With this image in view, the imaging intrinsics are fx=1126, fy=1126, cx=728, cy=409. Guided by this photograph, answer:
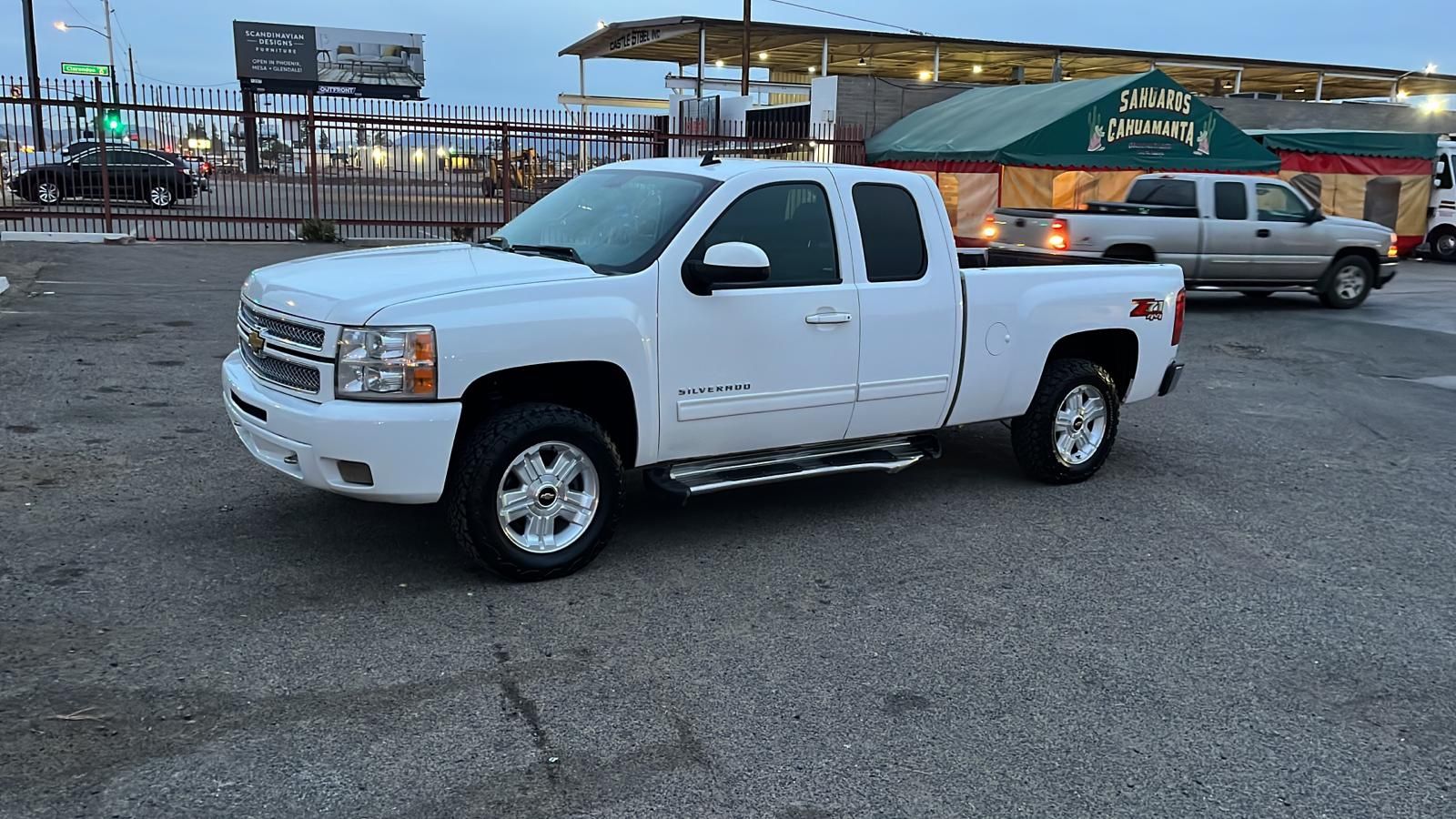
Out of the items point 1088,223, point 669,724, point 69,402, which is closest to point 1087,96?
point 1088,223

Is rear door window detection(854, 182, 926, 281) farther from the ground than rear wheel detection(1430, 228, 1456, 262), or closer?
farther from the ground

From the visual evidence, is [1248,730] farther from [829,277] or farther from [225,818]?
[225,818]

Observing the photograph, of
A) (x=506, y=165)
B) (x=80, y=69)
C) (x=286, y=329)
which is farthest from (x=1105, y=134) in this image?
(x=80, y=69)

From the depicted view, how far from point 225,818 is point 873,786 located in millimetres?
1881

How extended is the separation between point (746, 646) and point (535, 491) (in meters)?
1.17

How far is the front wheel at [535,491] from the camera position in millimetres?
4730

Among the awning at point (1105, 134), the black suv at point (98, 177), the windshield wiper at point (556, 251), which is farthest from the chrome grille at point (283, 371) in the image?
the black suv at point (98, 177)

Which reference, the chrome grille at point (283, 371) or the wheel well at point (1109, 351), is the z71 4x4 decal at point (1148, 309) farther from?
the chrome grille at point (283, 371)

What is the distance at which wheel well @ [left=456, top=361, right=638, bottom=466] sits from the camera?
492 centimetres

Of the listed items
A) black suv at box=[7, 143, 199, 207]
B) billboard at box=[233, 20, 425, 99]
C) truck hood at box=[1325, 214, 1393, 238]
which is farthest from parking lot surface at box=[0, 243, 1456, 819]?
billboard at box=[233, 20, 425, 99]

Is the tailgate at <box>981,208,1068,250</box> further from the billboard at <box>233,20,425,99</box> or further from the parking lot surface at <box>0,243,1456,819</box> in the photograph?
the billboard at <box>233,20,425,99</box>

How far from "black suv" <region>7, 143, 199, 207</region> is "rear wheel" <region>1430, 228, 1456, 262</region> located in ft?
89.8

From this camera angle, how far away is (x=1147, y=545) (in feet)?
19.1

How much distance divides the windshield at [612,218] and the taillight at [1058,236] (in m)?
9.33
